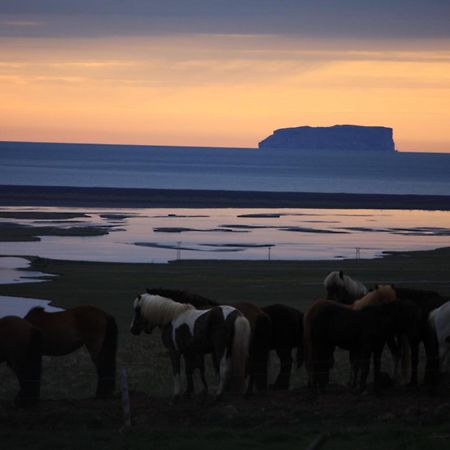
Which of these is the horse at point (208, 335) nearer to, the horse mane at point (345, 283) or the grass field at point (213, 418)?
the grass field at point (213, 418)

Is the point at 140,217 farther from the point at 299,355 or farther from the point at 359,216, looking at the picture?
the point at 299,355

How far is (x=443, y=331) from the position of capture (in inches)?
609

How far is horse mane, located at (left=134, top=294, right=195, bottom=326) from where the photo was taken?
1546 centimetres

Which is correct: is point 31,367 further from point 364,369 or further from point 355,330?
point 364,369

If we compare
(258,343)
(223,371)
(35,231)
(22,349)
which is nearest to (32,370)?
(22,349)

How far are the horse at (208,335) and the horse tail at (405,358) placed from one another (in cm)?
247

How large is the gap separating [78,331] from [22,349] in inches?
40.6

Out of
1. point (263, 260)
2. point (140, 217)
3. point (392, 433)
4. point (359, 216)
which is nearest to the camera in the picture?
point (392, 433)

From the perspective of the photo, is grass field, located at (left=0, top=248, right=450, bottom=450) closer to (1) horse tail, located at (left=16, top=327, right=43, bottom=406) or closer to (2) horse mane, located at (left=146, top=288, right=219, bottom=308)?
(1) horse tail, located at (left=16, top=327, right=43, bottom=406)

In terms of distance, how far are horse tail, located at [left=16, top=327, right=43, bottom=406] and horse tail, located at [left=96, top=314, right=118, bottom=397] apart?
1.04m

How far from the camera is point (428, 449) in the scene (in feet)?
40.7

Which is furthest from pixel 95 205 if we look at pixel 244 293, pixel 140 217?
pixel 244 293

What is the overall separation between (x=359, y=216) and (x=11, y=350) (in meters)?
72.3

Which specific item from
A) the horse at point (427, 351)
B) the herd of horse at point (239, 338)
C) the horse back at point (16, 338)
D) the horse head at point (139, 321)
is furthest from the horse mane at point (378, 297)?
the horse back at point (16, 338)
